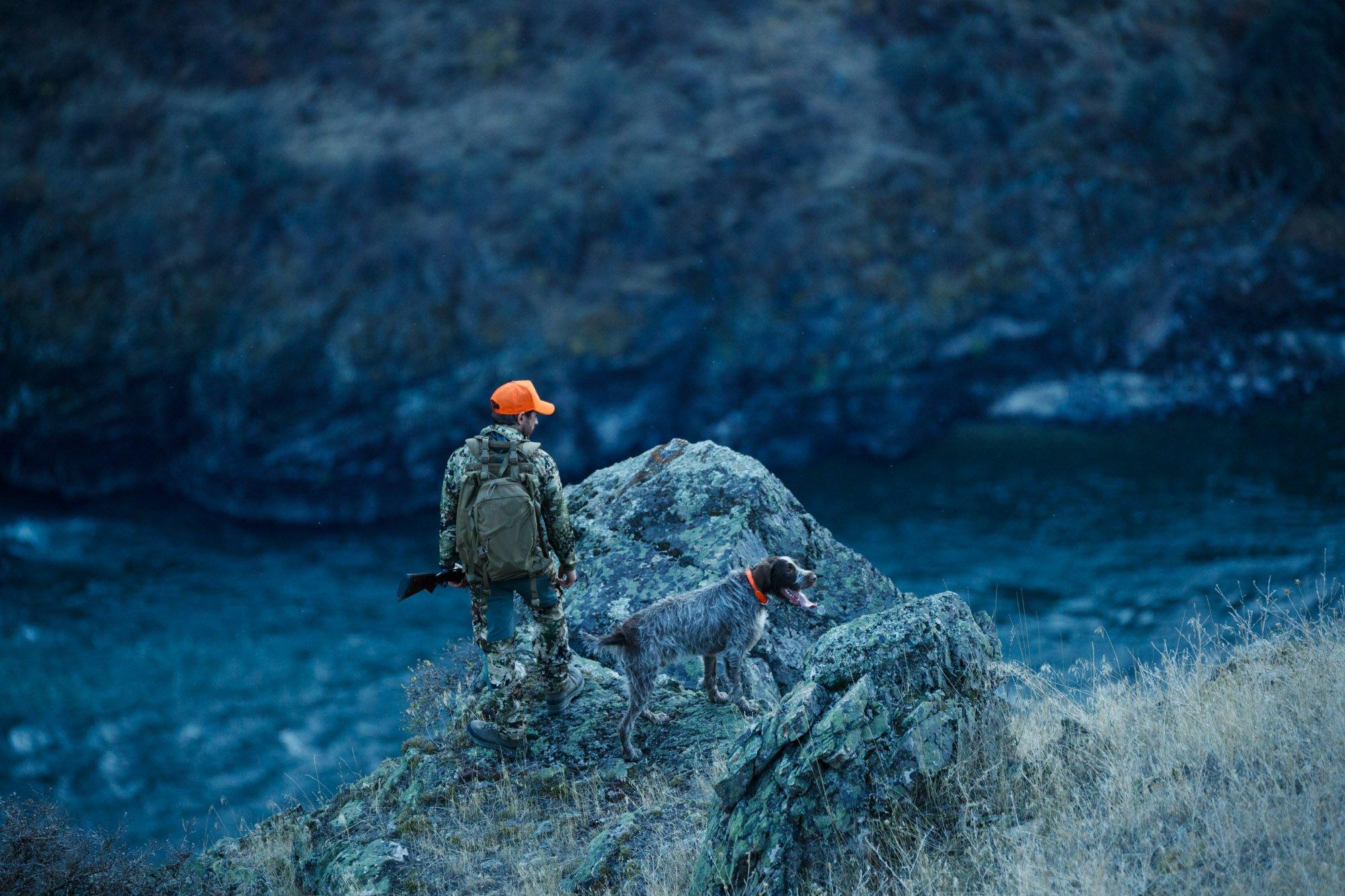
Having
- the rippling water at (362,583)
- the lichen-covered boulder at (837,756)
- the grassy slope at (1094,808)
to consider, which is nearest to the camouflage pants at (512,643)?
the grassy slope at (1094,808)

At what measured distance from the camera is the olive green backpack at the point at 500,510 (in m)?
7.48

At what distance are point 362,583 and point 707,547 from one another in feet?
80.6

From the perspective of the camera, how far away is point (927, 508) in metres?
33.8

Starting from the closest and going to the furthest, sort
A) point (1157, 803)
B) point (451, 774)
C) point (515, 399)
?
point (1157, 803) → point (515, 399) → point (451, 774)

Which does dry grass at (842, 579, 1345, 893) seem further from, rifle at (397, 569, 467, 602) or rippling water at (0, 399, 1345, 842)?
rippling water at (0, 399, 1345, 842)

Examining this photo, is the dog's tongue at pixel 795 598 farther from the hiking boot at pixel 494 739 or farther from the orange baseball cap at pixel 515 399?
the hiking boot at pixel 494 739

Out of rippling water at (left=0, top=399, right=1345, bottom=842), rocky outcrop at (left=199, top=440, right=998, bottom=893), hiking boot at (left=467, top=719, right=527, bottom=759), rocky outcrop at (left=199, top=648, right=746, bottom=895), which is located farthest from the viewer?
rippling water at (left=0, top=399, right=1345, bottom=842)

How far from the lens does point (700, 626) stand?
25.8 feet

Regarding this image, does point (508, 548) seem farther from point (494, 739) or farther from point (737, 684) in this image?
point (737, 684)

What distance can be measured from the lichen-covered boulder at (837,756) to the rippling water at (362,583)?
1647 cm

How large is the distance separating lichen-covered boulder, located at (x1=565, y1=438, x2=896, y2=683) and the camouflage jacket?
1269 millimetres

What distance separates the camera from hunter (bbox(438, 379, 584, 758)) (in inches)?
296

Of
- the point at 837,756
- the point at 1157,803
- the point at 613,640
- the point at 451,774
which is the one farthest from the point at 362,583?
the point at 1157,803

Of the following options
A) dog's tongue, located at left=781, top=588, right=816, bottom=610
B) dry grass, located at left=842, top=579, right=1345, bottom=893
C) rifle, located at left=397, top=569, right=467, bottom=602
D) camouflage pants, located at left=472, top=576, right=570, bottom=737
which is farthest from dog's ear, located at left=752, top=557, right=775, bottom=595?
rifle, located at left=397, top=569, right=467, bottom=602
